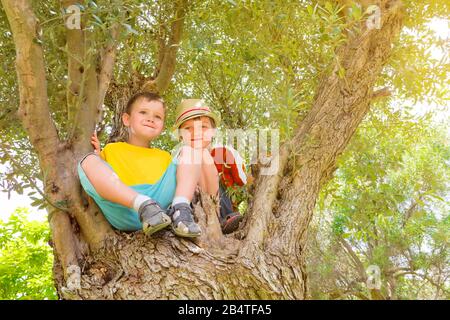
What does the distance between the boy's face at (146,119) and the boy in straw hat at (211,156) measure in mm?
203

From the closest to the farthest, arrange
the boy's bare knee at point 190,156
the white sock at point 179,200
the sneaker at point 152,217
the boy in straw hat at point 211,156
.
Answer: the sneaker at point 152,217 < the white sock at point 179,200 < the boy's bare knee at point 190,156 < the boy in straw hat at point 211,156

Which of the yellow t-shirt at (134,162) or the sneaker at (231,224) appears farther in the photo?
the sneaker at (231,224)

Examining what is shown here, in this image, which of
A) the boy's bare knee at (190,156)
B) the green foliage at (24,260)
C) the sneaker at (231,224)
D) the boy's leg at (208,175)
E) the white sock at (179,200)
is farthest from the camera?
the green foliage at (24,260)

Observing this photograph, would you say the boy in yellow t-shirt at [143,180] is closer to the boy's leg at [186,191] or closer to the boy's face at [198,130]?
the boy's leg at [186,191]

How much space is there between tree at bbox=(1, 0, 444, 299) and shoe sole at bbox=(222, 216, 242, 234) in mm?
152

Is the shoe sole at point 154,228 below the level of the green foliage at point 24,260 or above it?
below

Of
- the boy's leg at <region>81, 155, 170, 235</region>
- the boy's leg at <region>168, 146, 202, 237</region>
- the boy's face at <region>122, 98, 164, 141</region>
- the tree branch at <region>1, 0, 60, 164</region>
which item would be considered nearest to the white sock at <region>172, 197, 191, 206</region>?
the boy's leg at <region>168, 146, 202, 237</region>

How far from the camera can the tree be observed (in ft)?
9.93

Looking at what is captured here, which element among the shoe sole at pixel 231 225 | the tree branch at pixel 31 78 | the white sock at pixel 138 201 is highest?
the tree branch at pixel 31 78

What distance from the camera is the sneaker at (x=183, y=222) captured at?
9.87 feet

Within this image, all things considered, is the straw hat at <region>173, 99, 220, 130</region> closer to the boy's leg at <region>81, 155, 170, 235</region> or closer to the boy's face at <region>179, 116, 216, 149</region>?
the boy's face at <region>179, 116, 216, 149</region>

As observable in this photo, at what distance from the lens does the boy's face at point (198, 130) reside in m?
3.85

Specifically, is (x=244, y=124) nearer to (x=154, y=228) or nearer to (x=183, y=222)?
(x=183, y=222)

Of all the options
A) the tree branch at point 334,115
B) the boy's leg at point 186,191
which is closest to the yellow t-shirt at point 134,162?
the boy's leg at point 186,191
